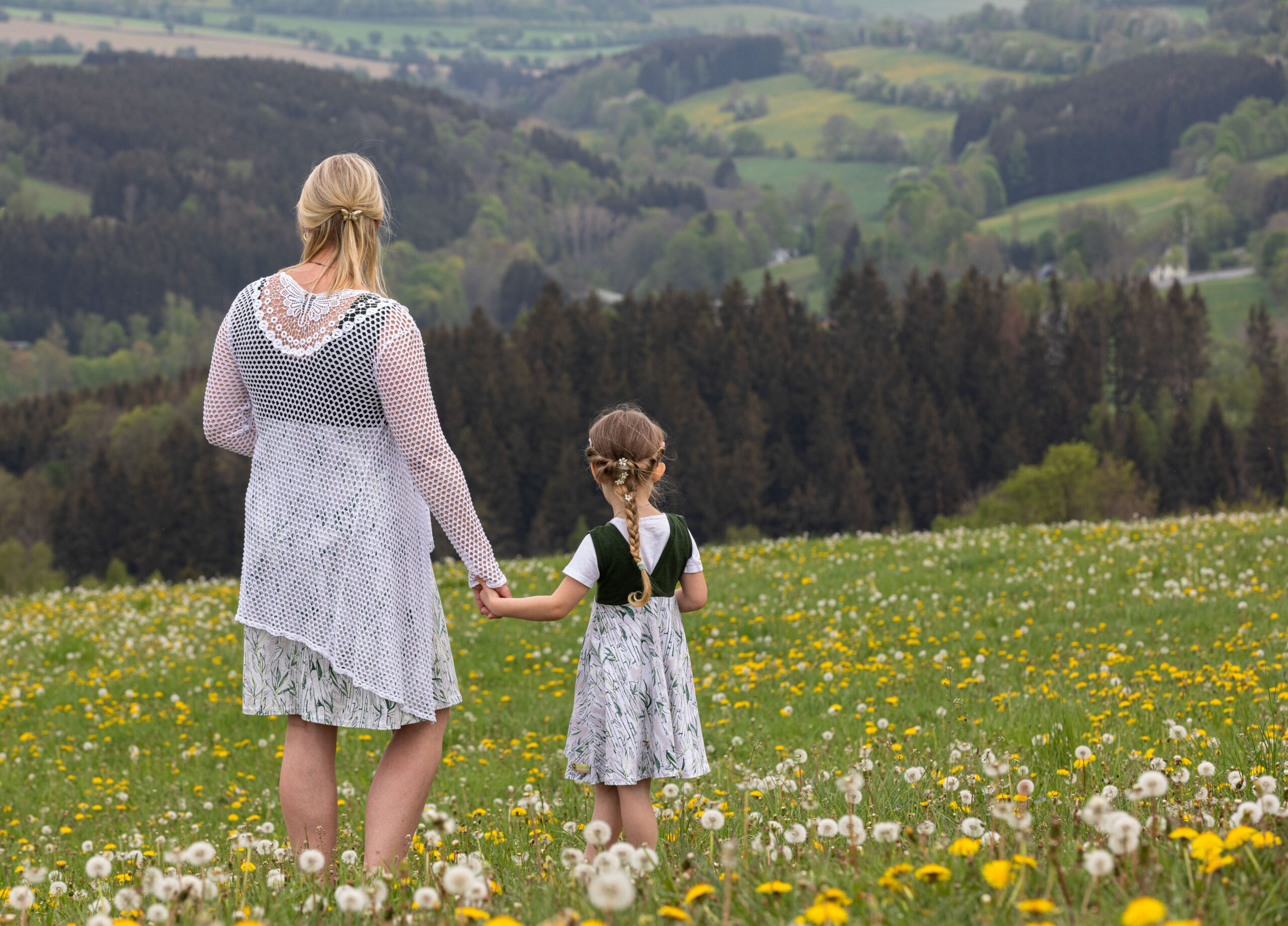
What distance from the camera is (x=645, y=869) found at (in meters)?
2.97

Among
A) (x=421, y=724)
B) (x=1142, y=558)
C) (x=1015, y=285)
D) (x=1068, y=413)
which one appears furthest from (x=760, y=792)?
(x=1015, y=285)

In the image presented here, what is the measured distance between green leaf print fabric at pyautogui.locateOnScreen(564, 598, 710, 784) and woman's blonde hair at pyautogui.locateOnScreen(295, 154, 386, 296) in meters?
1.56

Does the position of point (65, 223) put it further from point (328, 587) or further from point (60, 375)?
point (328, 587)

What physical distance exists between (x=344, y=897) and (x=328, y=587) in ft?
6.08

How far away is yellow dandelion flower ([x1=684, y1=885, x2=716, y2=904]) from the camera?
8.68ft

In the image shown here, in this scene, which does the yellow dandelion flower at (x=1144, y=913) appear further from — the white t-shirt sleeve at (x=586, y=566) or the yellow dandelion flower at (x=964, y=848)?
the white t-shirt sleeve at (x=586, y=566)

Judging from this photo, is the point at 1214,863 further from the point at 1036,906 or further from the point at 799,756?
the point at 799,756

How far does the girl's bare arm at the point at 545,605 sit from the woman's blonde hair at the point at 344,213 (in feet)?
4.12

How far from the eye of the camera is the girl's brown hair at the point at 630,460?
4.35 m

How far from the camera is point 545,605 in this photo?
14.4 ft

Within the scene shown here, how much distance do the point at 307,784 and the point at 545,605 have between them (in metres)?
1.12

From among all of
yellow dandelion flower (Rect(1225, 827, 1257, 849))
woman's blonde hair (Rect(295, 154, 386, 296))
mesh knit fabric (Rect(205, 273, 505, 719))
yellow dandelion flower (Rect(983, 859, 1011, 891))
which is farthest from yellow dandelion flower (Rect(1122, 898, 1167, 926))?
woman's blonde hair (Rect(295, 154, 386, 296))

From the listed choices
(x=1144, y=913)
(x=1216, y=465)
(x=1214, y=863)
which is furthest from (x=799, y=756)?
(x=1216, y=465)

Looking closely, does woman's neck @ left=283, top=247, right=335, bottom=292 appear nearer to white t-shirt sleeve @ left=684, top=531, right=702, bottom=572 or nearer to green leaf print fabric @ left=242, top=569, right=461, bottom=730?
green leaf print fabric @ left=242, top=569, right=461, bottom=730
